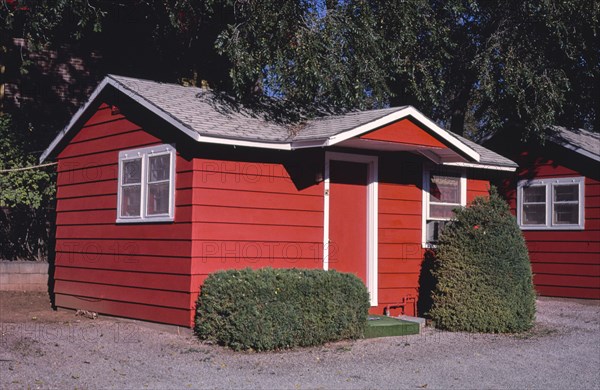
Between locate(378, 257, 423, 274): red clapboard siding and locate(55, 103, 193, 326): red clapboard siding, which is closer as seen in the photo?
locate(55, 103, 193, 326): red clapboard siding

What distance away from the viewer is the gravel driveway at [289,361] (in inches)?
331

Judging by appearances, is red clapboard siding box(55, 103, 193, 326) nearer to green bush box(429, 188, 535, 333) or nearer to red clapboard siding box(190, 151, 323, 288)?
red clapboard siding box(190, 151, 323, 288)

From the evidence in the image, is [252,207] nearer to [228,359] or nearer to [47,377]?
[228,359]

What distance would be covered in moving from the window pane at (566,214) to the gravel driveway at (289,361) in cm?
512

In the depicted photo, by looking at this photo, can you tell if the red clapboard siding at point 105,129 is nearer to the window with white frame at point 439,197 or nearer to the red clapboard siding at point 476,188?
the window with white frame at point 439,197

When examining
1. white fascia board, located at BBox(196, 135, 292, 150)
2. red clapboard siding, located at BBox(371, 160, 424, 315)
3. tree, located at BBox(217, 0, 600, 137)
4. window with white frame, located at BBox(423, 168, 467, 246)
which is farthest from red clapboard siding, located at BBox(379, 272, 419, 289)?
tree, located at BBox(217, 0, 600, 137)

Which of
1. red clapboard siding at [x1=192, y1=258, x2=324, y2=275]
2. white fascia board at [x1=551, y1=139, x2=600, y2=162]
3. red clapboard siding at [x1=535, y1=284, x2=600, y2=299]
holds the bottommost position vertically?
red clapboard siding at [x1=535, y1=284, x2=600, y2=299]

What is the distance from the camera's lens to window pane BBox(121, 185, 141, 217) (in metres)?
12.5

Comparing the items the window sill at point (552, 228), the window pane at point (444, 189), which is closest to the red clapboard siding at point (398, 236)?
the window pane at point (444, 189)

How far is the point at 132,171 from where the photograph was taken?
12617 mm

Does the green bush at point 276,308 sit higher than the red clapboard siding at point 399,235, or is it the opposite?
the red clapboard siding at point 399,235

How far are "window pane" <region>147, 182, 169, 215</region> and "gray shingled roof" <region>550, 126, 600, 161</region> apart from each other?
944 cm

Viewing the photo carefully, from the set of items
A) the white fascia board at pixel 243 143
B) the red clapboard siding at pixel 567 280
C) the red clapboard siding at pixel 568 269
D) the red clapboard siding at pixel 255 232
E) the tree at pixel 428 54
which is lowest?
the red clapboard siding at pixel 567 280

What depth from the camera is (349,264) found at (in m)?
13.1
